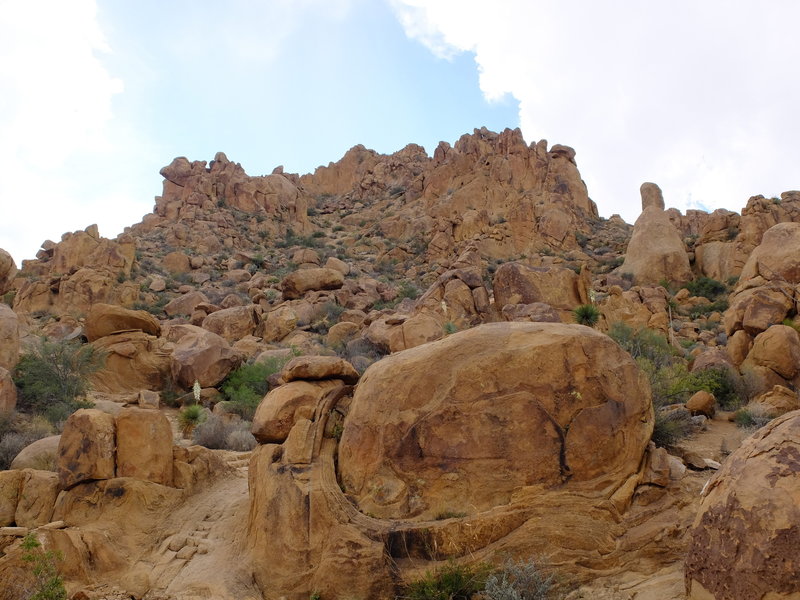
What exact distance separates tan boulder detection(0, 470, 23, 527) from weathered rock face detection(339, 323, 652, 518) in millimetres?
4117

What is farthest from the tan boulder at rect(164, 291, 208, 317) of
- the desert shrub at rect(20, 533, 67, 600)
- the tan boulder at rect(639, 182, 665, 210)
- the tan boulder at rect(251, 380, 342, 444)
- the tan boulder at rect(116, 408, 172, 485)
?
the tan boulder at rect(639, 182, 665, 210)

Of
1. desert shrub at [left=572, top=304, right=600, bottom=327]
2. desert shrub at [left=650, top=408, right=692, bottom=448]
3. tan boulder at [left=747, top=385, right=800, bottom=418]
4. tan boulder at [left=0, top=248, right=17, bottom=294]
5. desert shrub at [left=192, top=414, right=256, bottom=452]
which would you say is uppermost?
tan boulder at [left=0, top=248, right=17, bottom=294]

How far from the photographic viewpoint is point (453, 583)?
4.76 metres

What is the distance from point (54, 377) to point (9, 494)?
251 inches

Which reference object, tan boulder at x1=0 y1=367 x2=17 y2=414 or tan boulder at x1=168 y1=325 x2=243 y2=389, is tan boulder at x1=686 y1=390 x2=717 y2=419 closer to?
tan boulder at x1=168 y1=325 x2=243 y2=389

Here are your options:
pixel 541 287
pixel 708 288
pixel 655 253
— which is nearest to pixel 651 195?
pixel 655 253

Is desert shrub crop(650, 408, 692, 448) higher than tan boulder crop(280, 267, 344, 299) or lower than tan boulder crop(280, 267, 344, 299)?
lower

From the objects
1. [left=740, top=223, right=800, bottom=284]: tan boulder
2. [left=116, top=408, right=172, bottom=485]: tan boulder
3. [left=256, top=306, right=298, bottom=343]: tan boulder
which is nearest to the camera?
[left=116, top=408, right=172, bottom=485]: tan boulder

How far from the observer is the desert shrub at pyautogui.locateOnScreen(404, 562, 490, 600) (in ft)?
15.5

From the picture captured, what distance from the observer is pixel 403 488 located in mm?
5527

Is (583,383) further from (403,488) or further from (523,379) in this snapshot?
(403,488)

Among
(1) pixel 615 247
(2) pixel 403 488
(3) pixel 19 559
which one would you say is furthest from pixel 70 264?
(1) pixel 615 247

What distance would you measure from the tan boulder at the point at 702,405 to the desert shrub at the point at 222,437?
7790mm

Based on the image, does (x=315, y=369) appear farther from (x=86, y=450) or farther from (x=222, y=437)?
(x=222, y=437)
